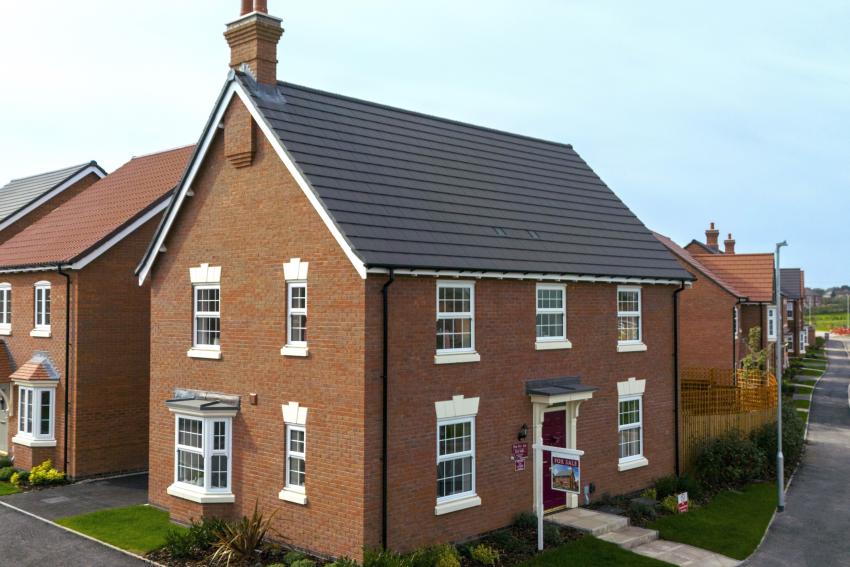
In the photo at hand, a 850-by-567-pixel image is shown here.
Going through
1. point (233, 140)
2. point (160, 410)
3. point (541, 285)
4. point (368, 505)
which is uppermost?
point (233, 140)

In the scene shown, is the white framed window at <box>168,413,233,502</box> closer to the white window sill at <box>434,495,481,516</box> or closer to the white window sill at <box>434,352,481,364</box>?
the white window sill at <box>434,495,481,516</box>

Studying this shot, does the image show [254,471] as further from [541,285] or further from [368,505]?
[541,285]

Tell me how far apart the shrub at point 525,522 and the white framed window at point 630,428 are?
4332mm

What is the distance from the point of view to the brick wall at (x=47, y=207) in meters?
31.5

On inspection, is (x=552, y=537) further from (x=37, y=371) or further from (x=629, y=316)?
(x=37, y=371)

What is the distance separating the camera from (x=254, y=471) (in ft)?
55.9

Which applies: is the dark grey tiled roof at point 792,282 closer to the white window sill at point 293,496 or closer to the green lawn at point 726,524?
the green lawn at point 726,524

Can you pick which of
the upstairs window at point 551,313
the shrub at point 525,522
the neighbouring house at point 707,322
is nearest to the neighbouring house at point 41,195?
the upstairs window at point 551,313

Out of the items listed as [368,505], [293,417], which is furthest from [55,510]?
[368,505]

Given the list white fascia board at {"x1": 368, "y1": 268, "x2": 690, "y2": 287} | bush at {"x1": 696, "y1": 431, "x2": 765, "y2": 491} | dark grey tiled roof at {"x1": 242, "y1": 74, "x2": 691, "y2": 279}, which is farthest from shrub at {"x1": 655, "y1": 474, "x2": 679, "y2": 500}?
dark grey tiled roof at {"x1": 242, "y1": 74, "x2": 691, "y2": 279}

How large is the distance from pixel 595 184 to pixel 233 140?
1281 cm

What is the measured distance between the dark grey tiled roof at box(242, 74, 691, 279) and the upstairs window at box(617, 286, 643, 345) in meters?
0.74

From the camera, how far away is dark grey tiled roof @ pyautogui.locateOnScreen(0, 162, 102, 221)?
32.6m

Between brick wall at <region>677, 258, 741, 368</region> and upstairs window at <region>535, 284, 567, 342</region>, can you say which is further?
brick wall at <region>677, 258, 741, 368</region>
